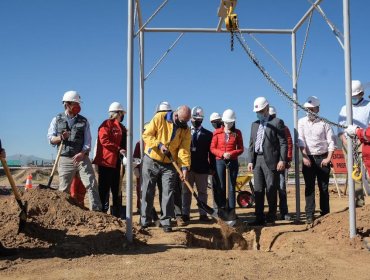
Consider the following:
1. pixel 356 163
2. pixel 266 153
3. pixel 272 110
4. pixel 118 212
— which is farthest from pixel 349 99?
pixel 118 212

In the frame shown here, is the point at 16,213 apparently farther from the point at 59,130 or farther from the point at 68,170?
the point at 59,130

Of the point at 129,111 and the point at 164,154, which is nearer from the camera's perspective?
the point at 129,111

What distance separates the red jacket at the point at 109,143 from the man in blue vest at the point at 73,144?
19.8 inches

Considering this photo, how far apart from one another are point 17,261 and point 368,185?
6.21m

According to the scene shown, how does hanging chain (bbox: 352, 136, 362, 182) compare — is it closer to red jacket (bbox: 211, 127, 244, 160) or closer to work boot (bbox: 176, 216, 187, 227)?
red jacket (bbox: 211, 127, 244, 160)

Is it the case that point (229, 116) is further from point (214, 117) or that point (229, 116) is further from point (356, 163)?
point (356, 163)

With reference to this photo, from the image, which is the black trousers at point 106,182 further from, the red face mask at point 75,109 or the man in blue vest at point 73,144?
the red face mask at point 75,109

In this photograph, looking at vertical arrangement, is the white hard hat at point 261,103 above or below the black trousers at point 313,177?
above

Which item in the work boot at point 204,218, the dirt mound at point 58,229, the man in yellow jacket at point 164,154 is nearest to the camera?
the dirt mound at point 58,229

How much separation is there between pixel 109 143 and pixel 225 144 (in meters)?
2.06

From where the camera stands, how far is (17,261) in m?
4.46

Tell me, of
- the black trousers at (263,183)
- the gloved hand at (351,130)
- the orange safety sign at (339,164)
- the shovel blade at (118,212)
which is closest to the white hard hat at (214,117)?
the black trousers at (263,183)

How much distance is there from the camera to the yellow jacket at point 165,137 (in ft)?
20.7

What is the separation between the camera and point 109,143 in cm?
719
